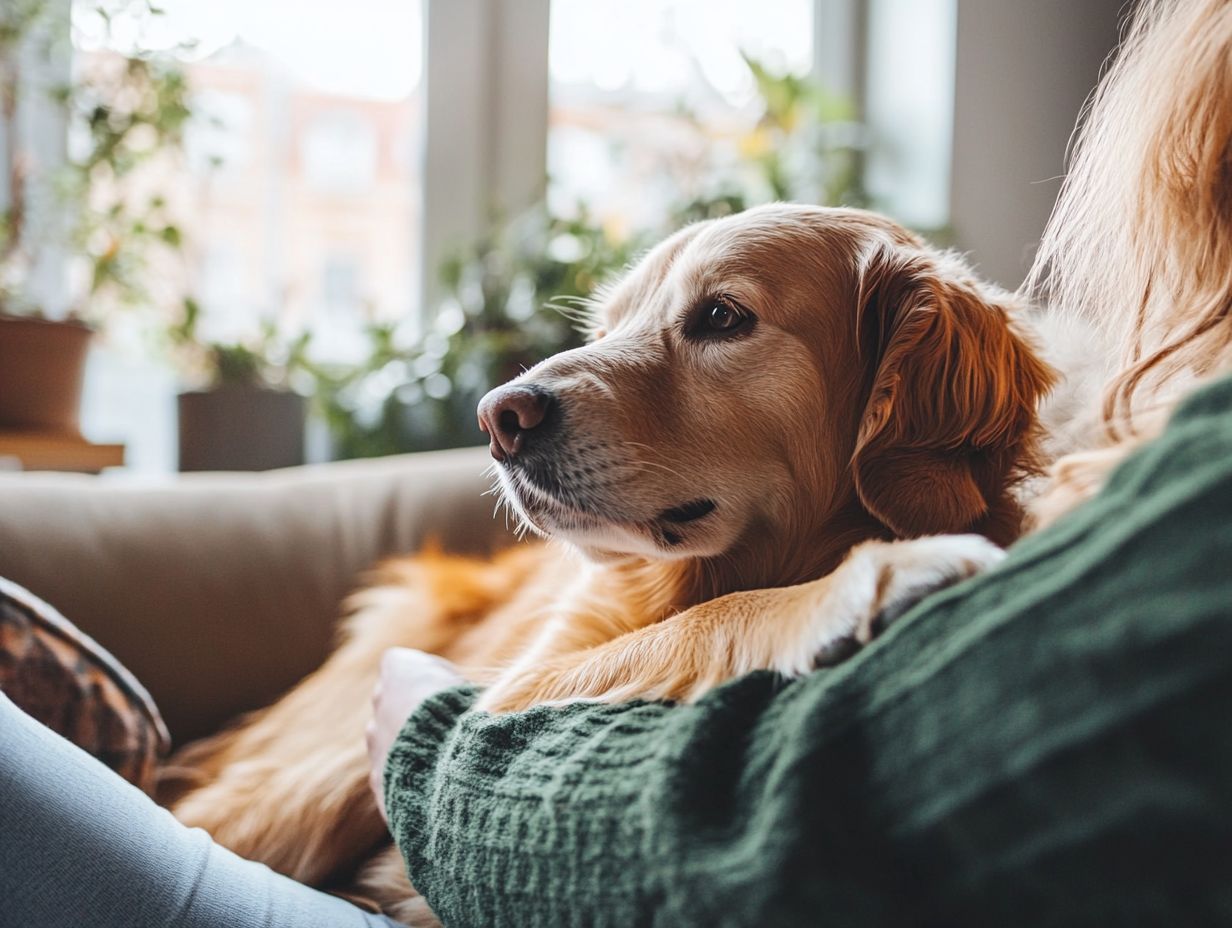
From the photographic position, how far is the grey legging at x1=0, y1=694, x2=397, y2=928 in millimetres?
600

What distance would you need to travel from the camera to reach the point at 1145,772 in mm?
342

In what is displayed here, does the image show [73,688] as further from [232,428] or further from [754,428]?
[232,428]

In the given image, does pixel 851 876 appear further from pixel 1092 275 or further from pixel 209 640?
pixel 209 640

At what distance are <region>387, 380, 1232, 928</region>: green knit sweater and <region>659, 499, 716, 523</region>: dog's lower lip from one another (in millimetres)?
393

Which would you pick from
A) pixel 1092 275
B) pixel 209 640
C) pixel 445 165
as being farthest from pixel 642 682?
pixel 445 165

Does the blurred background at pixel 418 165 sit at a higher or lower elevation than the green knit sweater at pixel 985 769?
higher

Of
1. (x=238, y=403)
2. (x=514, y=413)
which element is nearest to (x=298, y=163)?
(x=238, y=403)

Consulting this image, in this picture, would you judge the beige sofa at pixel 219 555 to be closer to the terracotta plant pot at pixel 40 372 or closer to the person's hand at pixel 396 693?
the terracotta plant pot at pixel 40 372

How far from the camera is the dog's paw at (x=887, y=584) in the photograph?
0.55 metres

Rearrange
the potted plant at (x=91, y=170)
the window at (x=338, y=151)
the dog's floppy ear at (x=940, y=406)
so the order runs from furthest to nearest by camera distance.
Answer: the window at (x=338, y=151) < the potted plant at (x=91, y=170) < the dog's floppy ear at (x=940, y=406)

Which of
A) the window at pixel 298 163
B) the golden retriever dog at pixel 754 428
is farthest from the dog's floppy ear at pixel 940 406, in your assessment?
the window at pixel 298 163

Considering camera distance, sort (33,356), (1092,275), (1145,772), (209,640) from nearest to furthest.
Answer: (1145,772) < (1092,275) < (209,640) < (33,356)

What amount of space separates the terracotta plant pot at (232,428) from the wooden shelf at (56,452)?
0.80 ft

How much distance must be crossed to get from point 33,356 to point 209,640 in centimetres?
81
